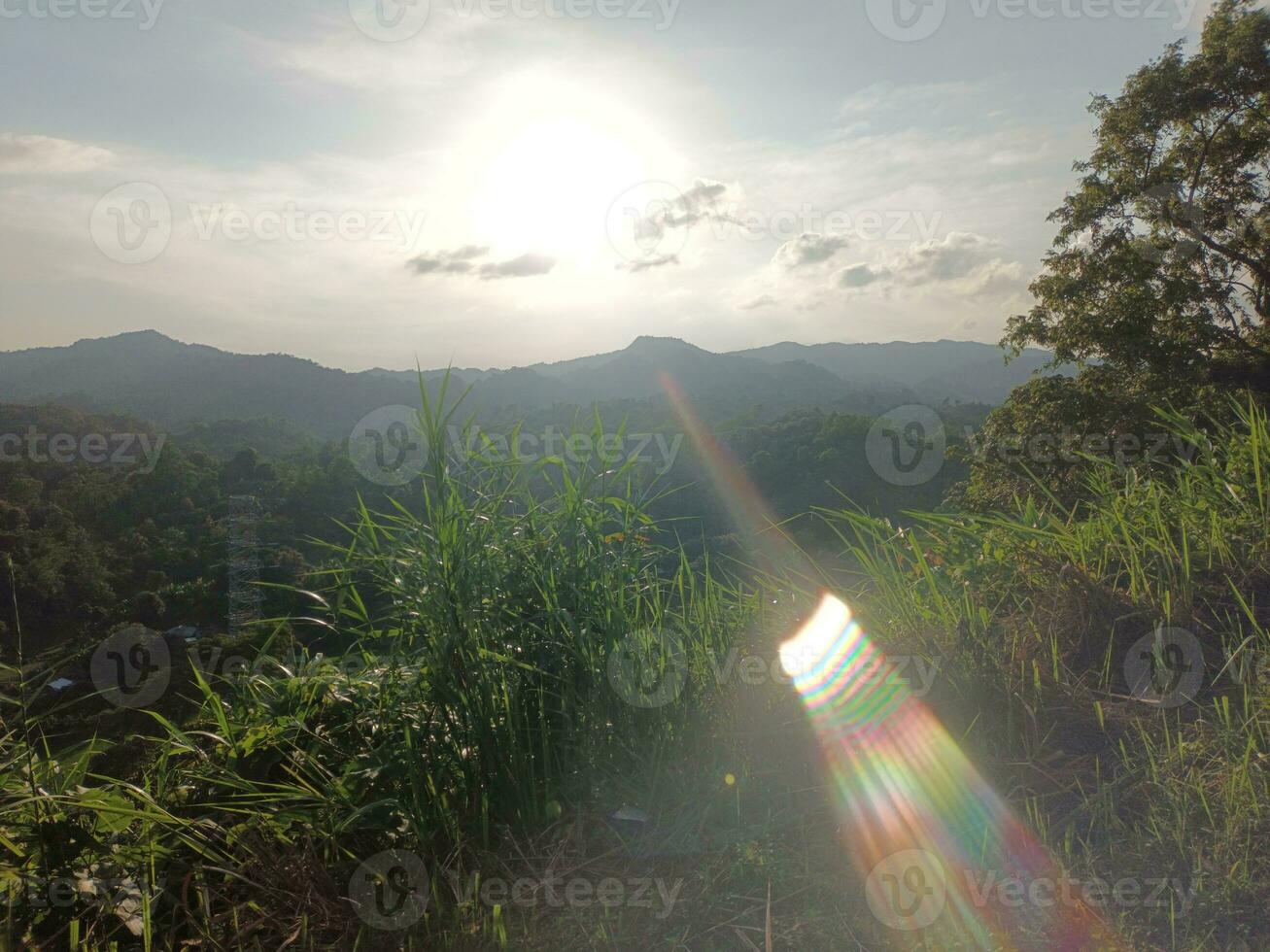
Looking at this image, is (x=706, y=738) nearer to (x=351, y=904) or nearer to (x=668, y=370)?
(x=351, y=904)

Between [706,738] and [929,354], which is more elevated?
[929,354]

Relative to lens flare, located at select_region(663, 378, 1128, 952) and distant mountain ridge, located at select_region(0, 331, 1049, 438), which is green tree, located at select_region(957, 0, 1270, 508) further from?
distant mountain ridge, located at select_region(0, 331, 1049, 438)

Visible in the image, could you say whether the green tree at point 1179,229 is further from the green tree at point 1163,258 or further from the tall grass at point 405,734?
the tall grass at point 405,734

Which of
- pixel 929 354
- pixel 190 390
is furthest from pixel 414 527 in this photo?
pixel 929 354

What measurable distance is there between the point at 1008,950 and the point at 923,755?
1.79ft

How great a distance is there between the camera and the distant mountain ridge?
6800 cm

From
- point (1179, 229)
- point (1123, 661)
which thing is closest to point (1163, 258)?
point (1179, 229)

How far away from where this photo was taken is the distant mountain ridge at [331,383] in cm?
6800

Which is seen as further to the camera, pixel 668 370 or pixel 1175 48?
pixel 668 370

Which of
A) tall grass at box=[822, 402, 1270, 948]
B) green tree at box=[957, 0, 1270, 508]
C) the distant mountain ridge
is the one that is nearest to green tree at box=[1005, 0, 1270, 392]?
green tree at box=[957, 0, 1270, 508]

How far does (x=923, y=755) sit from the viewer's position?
1.89 metres

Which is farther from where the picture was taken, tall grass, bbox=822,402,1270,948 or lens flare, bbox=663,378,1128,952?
tall grass, bbox=822,402,1270,948

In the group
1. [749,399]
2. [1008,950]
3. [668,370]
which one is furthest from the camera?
[668,370]

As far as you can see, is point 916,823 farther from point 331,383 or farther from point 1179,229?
point 331,383
